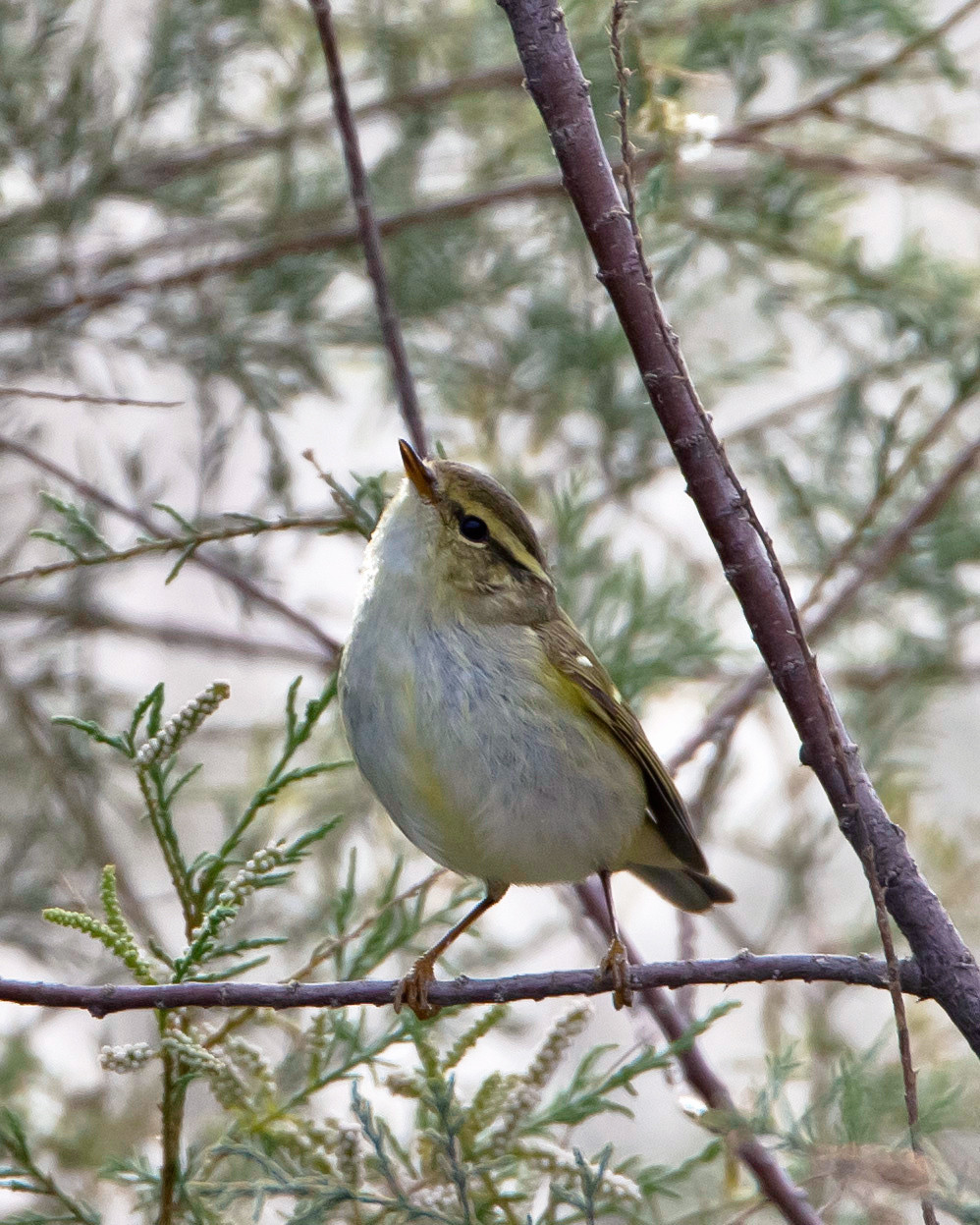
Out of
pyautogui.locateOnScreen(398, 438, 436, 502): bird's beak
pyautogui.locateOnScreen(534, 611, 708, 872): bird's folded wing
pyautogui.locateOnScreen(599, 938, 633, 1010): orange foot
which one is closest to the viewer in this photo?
pyautogui.locateOnScreen(599, 938, 633, 1010): orange foot

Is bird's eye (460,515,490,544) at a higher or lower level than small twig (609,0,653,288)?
higher

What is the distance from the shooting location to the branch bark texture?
158 cm

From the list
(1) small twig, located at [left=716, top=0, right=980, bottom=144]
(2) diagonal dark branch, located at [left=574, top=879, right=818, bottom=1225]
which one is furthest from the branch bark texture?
(1) small twig, located at [left=716, top=0, right=980, bottom=144]

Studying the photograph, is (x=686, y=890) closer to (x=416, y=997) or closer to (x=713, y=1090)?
(x=713, y=1090)

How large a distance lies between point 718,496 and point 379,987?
68 centimetres

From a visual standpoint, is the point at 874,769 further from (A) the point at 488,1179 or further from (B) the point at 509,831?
(A) the point at 488,1179

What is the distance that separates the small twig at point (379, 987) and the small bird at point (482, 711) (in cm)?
47

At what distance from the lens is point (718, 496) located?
161 centimetres

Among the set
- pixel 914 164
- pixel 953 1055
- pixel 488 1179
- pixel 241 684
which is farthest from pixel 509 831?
pixel 241 684

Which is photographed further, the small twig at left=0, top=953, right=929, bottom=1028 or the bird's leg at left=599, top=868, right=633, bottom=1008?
the bird's leg at left=599, top=868, right=633, bottom=1008

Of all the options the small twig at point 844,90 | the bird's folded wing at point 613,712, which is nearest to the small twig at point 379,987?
the bird's folded wing at point 613,712

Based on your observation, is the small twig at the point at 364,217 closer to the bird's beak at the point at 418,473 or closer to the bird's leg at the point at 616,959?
the bird's beak at the point at 418,473

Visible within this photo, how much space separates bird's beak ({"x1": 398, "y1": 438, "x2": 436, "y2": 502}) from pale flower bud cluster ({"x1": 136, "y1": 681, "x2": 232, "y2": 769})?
66cm

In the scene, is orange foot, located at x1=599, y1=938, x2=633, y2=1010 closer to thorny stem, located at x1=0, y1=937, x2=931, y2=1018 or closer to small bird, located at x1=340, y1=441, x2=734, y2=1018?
small bird, located at x1=340, y1=441, x2=734, y2=1018
